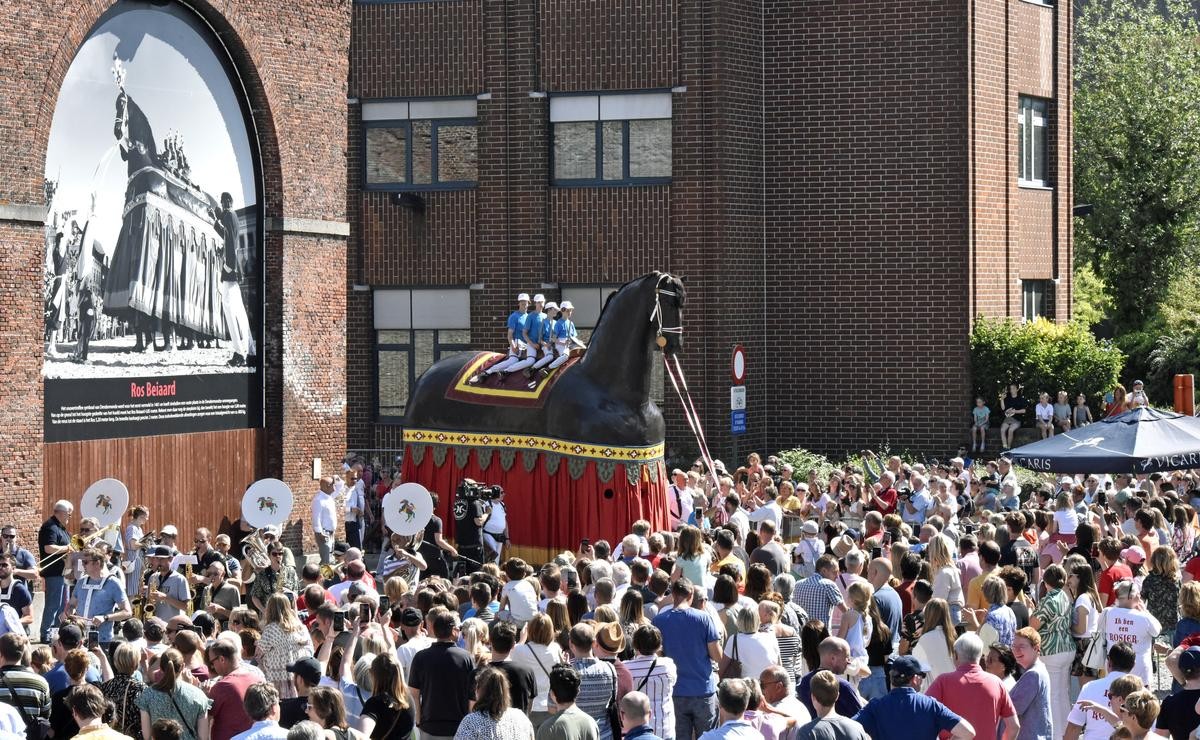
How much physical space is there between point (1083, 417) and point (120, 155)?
710 inches

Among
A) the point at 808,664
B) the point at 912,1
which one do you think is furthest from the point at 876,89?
the point at 808,664

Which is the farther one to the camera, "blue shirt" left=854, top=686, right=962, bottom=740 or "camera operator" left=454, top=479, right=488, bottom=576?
"camera operator" left=454, top=479, right=488, bottom=576

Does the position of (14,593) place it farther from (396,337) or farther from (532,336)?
(396,337)

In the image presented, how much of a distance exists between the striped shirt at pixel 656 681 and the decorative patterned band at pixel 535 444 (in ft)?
39.0

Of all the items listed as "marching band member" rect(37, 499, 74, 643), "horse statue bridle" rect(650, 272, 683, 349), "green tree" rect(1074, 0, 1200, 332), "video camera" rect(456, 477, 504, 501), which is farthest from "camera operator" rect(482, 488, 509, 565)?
"green tree" rect(1074, 0, 1200, 332)

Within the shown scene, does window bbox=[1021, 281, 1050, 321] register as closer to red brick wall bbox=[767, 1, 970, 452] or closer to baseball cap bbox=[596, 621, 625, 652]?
red brick wall bbox=[767, 1, 970, 452]

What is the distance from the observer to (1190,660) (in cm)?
1095

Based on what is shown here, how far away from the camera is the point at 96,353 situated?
23.4m

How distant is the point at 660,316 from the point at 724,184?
10.2 m

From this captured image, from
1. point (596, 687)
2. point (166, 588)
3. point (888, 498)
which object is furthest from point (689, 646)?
point (888, 498)

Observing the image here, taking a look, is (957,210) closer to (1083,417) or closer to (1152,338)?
(1083,417)

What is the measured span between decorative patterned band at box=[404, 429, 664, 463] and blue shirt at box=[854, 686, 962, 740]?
43.9ft

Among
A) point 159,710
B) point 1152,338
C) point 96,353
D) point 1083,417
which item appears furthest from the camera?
point 1152,338

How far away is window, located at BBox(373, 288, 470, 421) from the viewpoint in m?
35.4
